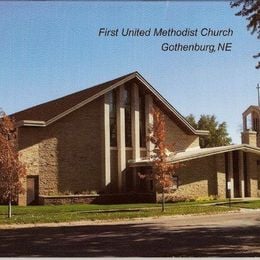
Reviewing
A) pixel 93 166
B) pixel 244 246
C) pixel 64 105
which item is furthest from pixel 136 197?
pixel 244 246

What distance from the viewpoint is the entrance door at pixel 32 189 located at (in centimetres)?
3481

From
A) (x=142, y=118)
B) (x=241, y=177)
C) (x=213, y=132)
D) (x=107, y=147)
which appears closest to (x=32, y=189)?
(x=107, y=147)

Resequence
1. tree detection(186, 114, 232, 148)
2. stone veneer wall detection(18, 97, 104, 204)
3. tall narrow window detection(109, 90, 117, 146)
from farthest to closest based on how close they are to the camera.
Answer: tree detection(186, 114, 232, 148)
tall narrow window detection(109, 90, 117, 146)
stone veneer wall detection(18, 97, 104, 204)

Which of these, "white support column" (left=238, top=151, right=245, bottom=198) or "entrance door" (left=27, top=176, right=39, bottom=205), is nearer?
"entrance door" (left=27, top=176, right=39, bottom=205)

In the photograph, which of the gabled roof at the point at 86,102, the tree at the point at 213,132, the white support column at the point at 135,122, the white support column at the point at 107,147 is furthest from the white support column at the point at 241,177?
the tree at the point at 213,132

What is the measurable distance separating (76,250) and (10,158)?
500 inches

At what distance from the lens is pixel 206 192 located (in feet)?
126

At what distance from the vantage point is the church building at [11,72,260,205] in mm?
34969

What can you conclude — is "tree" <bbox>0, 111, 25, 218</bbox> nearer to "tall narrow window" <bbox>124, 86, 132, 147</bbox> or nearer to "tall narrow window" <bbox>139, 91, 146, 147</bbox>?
"tall narrow window" <bbox>124, 86, 132, 147</bbox>

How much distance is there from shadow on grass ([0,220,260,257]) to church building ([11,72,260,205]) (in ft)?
44.9

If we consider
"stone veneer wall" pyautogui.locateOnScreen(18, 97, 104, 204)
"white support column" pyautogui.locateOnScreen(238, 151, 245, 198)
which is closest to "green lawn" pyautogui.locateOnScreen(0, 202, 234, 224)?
"stone veneer wall" pyautogui.locateOnScreen(18, 97, 104, 204)

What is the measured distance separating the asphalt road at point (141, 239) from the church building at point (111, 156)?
1198 cm

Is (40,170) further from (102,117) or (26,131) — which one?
(102,117)

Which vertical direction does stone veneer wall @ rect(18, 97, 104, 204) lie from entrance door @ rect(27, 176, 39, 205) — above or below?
above
